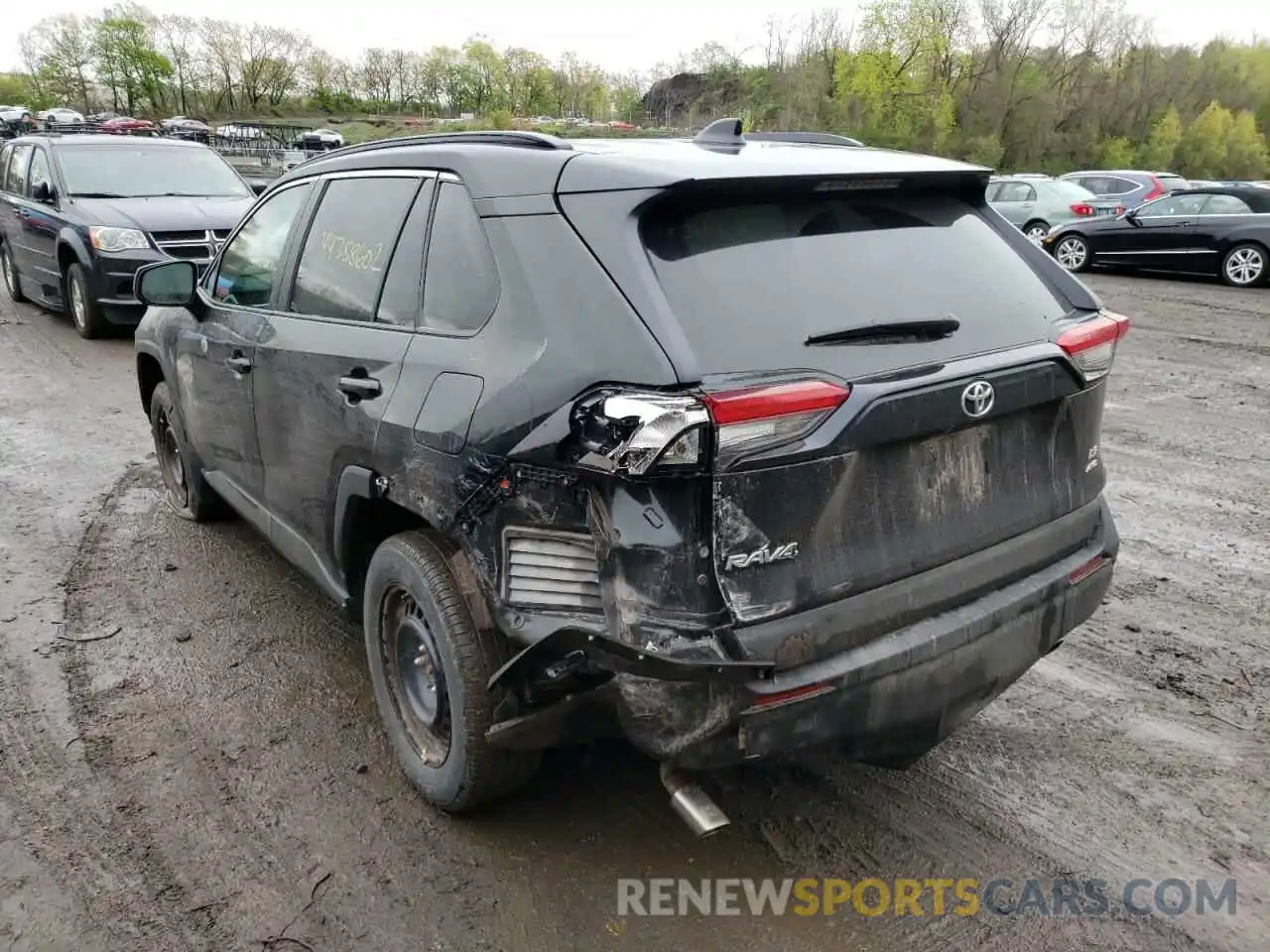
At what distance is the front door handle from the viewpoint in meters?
2.86

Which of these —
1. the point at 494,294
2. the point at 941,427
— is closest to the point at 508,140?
the point at 494,294

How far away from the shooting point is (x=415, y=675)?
300 cm

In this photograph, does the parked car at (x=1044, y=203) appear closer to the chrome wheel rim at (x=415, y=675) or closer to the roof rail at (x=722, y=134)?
the roof rail at (x=722, y=134)

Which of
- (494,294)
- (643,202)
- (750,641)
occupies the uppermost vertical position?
(643,202)

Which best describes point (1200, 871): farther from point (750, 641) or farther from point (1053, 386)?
point (750, 641)

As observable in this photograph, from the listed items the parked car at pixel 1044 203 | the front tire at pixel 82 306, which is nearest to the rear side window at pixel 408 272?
the front tire at pixel 82 306

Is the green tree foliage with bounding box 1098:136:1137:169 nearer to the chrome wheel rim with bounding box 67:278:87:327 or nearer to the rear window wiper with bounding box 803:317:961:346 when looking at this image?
the chrome wheel rim with bounding box 67:278:87:327

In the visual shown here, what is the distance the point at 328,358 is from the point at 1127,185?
20440mm

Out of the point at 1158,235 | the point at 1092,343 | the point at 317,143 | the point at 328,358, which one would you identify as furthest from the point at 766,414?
the point at 317,143

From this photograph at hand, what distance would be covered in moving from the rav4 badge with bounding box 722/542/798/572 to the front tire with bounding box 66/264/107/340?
9.27 meters

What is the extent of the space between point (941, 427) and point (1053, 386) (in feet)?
1.56

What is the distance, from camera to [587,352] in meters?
2.23

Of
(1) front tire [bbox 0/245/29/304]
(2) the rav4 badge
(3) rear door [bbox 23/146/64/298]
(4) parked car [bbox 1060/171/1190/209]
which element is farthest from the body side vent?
(4) parked car [bbox 1060/171/1190/209]

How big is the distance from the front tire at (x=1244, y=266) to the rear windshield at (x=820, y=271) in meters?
14.7
